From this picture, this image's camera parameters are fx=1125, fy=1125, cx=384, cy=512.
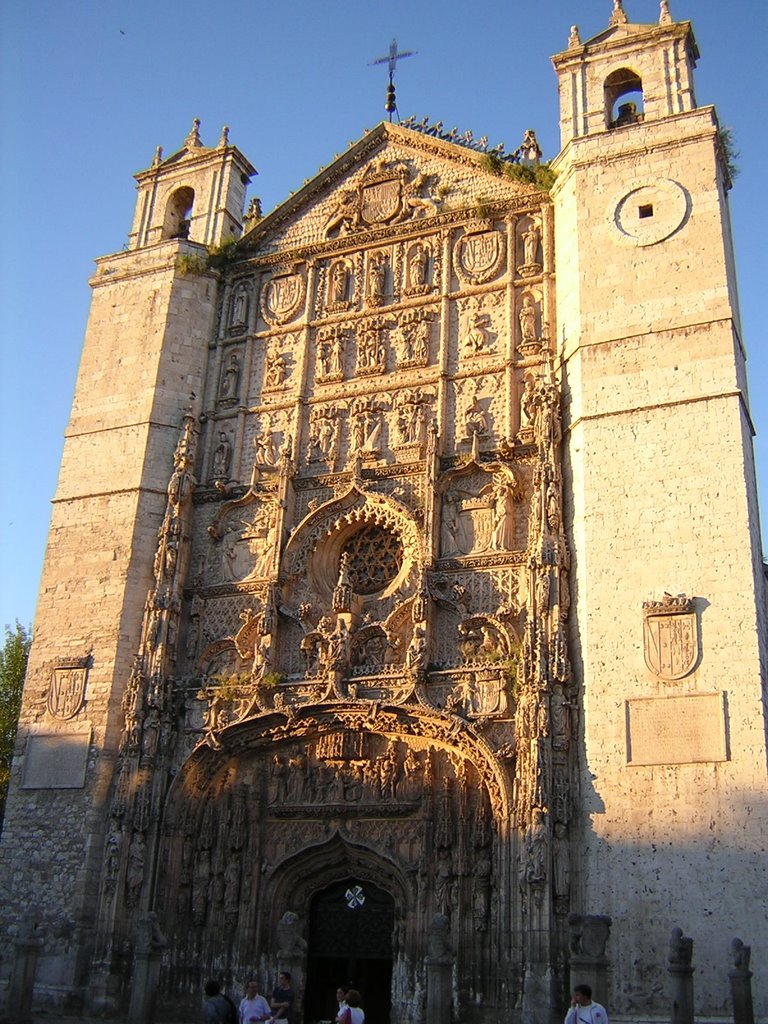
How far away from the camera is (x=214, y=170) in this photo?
67.7ft

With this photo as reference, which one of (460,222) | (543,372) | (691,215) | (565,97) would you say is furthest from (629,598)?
(565,97)

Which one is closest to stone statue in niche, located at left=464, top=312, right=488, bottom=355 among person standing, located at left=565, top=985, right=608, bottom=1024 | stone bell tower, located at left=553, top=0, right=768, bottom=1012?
stone bell tower, located at left=553, top=0, right=768, bottom=1012

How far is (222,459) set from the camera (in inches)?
706

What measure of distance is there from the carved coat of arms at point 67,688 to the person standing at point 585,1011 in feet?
33.7

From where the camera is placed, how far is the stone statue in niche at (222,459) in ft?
58.4

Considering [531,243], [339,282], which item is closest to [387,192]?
[339,282]

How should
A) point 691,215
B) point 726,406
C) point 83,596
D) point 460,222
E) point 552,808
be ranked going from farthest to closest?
point 460,222 < point 83,596 < point 691,215 < point 726,406 < point 552,808

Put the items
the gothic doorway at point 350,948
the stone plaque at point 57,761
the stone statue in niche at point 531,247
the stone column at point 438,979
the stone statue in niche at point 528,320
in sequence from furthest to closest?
the stone statue in niche at point 531,247 < the stone statue in niche at point 528,320 < the stone plaque at point 57,761 < the gothic doorway at point 350,948 < the stone column at point 438,979

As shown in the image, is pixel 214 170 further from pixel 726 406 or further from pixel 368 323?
pixel 726 406

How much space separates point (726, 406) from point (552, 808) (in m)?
5.51

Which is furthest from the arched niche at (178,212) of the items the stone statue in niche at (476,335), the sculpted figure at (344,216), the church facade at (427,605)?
the stone statue in niche at (476,335)

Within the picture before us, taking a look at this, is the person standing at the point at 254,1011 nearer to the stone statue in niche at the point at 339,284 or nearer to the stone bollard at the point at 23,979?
the stone bollard at the point at 23,979

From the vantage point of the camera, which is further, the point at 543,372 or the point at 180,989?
the point at 543,372

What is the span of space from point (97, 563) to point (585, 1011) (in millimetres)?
11511
